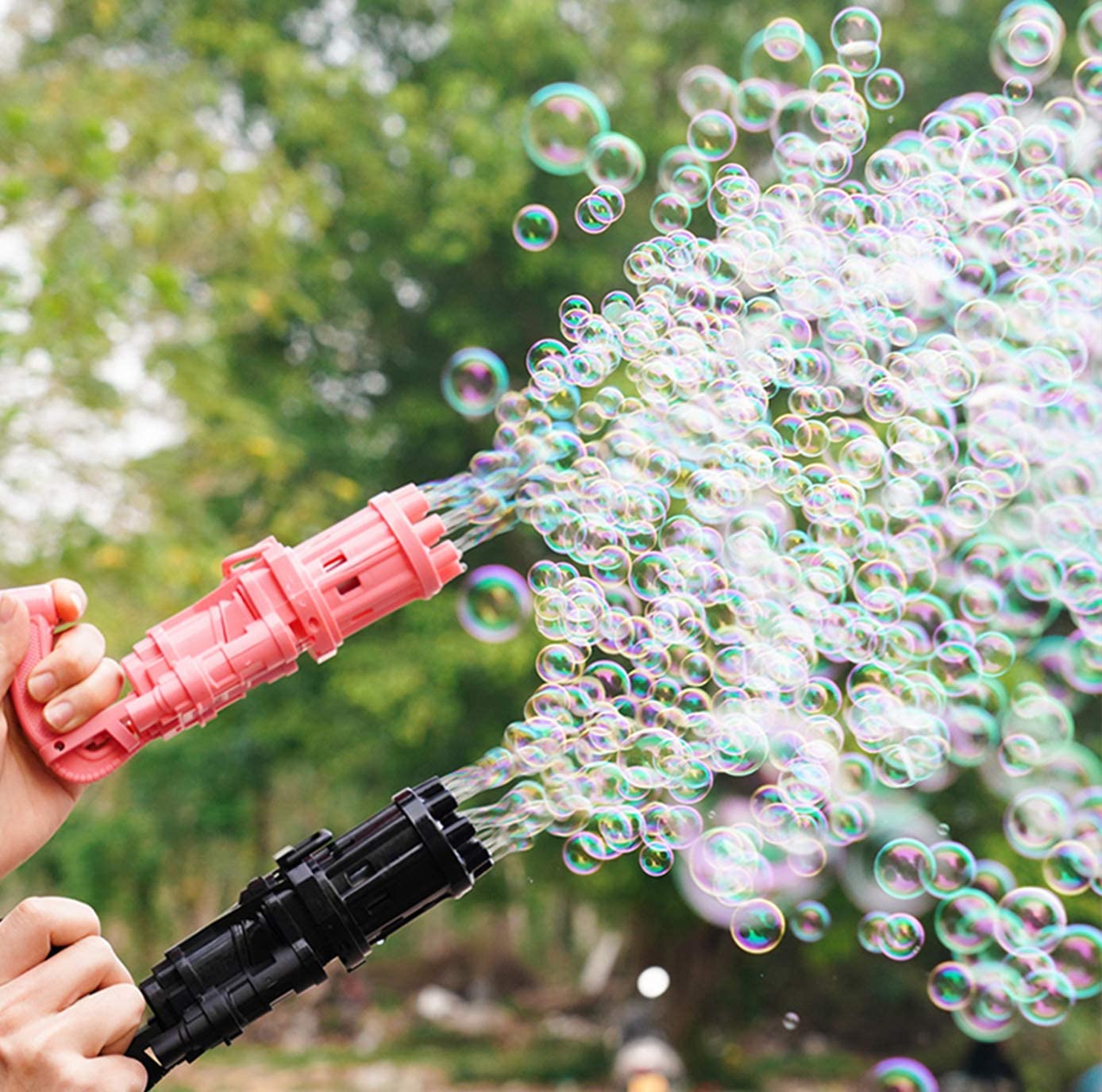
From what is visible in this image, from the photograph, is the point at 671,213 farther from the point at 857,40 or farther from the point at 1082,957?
the point at 1082,957

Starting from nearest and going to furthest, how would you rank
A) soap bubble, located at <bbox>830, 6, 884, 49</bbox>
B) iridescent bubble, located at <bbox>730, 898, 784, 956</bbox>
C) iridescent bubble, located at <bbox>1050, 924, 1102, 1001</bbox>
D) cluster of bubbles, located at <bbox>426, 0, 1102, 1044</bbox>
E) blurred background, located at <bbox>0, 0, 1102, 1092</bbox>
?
cluster of bubbles, located at <bbox>426, 0, 1102, 1044</bbox> < iridescent bubble, located at <bbox>730, 898, 784, 956</bbox> < soap bubble, located at <bbox>830, 6, 884, 49</bbox> < iridescent bubble, located at <bbox>1050, 924, 1102, 1001</bbox> < blurred background, located at <bbox>0, 0, 1102, 1092</bbox>

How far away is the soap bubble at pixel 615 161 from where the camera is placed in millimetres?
2826

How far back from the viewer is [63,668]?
4.24ft

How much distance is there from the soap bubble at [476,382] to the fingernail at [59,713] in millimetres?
1806

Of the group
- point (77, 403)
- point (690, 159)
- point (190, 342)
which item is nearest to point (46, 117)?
point (77, 403)

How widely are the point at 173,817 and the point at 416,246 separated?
325 inches

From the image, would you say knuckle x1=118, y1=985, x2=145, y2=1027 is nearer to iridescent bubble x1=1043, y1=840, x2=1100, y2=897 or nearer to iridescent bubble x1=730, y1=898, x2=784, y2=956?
iridescent bubble x1=730, y1=898, x2=784, y2=956

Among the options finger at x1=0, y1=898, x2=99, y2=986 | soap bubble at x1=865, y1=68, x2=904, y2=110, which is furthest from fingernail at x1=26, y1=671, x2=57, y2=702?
soap bubble at x1=865, y1=68, x2=904, y2=110

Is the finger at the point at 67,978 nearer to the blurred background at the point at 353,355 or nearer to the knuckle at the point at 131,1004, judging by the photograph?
the knuckle at the point at 131,1004

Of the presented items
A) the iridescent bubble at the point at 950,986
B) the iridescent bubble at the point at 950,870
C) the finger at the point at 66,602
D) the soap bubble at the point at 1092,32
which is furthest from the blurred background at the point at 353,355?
the finger at the point at 66,602

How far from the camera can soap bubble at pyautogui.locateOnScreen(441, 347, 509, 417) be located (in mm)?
3072

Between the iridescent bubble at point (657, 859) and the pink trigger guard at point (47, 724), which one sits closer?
the pink trigger guard at point (47, 724)

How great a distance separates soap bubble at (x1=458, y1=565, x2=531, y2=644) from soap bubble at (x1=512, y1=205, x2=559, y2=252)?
78 cm

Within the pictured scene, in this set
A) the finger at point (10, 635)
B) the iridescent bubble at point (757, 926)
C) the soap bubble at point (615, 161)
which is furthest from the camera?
the soap bubble at point (615, 161)
